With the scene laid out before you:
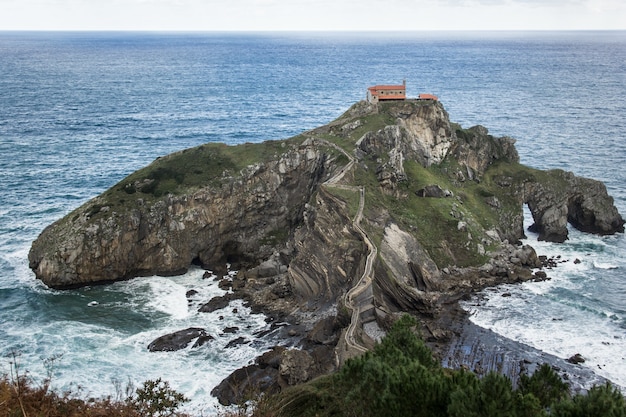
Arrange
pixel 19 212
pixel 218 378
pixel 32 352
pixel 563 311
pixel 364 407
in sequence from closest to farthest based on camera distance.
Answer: pixel 364 407, pixel 218 378, pixel 32 352, pixel 563 311, pixel 19 212

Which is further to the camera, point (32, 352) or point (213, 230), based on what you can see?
point (213, 230)

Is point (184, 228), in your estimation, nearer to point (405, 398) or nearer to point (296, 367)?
point (296, 367)

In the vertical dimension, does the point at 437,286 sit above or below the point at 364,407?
below

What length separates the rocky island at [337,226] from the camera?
6669 cm

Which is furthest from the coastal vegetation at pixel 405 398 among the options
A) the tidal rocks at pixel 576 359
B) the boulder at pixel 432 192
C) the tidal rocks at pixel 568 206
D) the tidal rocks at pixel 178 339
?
the tidal rocks at pixel 568 206

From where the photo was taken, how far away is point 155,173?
9031 centimetres

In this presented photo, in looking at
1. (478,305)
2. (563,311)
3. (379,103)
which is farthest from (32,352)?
(379,103)

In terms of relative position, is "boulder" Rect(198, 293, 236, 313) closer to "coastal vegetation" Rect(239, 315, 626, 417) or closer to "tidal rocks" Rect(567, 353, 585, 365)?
"coastal vegetation" Rect(239, 315, 626, 417)

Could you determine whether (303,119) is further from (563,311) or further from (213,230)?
(563,311)

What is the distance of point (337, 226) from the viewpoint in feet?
249

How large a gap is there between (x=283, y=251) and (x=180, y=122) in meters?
104

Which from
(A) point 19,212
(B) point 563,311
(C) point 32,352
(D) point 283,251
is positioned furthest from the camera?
(A) point 19,212

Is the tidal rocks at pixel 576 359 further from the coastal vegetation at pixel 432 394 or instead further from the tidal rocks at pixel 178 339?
the tidal rocks at pixel 178 339

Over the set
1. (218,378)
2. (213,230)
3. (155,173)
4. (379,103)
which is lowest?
(218,378)
